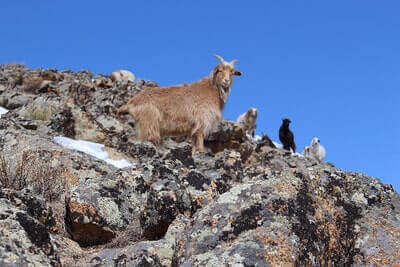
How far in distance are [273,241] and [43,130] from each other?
785 centimetres

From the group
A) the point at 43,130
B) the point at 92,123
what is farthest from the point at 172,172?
the point at 92,123

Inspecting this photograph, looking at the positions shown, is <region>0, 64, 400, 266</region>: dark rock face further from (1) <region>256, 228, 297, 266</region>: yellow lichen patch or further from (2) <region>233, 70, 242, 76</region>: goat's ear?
(2) <region>233, 70, 242, 76</region>: goat's ear

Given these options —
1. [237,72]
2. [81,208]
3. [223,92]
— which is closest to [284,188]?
[81,208]

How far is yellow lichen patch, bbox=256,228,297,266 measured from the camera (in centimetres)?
312

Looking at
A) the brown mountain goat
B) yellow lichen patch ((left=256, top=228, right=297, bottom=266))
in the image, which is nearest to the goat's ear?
the brown mountain goat

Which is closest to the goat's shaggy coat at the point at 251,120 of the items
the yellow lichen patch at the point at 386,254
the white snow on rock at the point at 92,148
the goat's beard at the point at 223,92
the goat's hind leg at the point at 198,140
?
the goat's beard at the point at 223,92

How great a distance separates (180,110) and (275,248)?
10137mm

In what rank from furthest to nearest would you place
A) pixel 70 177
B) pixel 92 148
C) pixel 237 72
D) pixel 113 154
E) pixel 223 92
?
pixel 237 72 → pixel 223 92 → pixel 92 148 → pixel 113 154 → pixel 70 177

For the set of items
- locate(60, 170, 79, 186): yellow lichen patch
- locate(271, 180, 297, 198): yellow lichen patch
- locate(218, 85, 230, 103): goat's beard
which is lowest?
locate(271, 180, 297, 198): yellow lichen patch

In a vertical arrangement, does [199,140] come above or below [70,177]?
above

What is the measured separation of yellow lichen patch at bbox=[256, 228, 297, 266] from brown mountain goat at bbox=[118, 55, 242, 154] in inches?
377

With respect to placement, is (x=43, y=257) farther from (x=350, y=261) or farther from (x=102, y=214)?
(x=350, y=261)

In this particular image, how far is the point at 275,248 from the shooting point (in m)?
3.18

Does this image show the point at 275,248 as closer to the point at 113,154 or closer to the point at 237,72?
the point at 113,154
